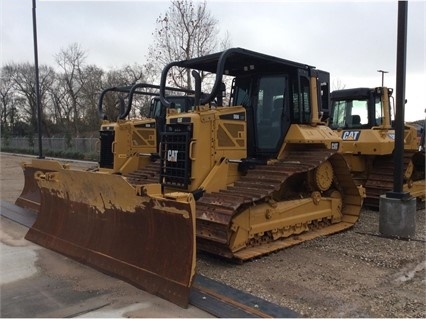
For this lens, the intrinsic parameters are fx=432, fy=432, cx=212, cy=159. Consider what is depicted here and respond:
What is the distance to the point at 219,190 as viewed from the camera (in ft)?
20.3

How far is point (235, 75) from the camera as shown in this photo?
743 cm

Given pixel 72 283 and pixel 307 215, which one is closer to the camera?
pixel 72 283

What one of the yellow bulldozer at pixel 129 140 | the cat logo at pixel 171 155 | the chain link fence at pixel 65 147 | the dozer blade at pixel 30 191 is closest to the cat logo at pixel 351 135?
the yellow bulldozer at pixel 129 140

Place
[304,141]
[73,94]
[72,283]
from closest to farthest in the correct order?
[72,283]
[304,141]
[73,94]

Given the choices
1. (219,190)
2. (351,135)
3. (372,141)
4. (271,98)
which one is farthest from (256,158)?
(351,135)

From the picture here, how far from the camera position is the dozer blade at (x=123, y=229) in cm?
444

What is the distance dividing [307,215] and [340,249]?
2.84 ft

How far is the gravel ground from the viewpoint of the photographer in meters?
4.22

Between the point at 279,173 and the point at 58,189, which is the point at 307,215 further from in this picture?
the point at 58,189

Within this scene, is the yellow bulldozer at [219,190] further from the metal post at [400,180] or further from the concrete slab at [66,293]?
the metal post at [400,180]

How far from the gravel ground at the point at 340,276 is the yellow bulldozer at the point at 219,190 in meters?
0.31

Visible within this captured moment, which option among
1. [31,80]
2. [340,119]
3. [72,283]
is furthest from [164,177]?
[31,80]

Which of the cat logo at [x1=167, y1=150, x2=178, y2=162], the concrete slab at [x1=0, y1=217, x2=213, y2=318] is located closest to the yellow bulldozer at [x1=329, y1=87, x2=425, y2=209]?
the cat logo at [x1=167, y1=150, x2=178, y2=162]

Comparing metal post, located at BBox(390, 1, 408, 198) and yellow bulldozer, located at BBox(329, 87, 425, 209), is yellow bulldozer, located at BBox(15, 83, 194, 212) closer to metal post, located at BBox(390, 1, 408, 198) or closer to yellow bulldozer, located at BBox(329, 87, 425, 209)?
yellow bulldozer, located at BBox(329, 87, 425, 209)
